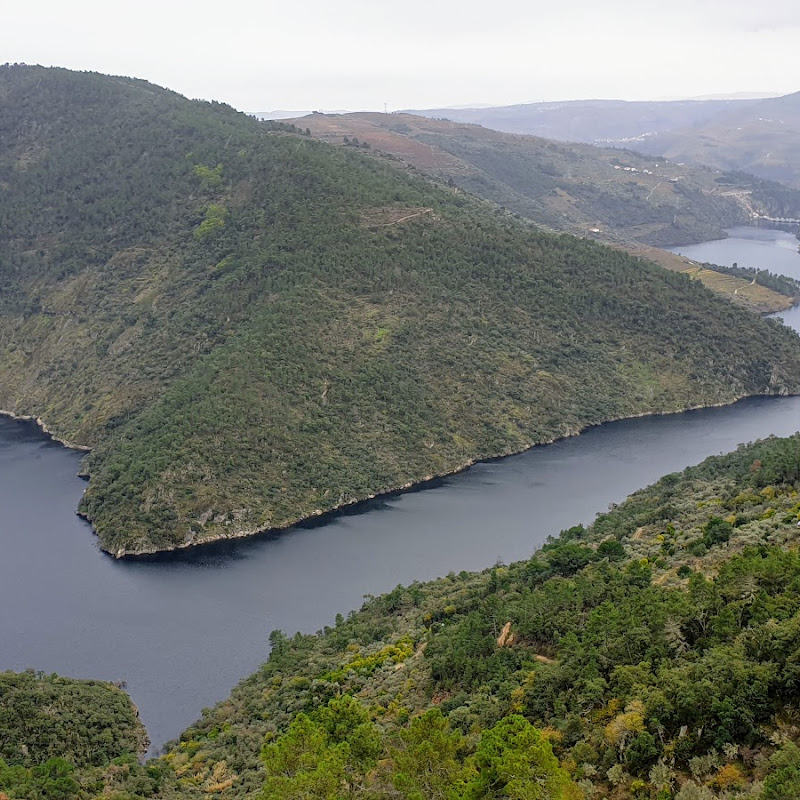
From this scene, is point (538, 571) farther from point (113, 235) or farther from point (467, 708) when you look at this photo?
point (113, 235)

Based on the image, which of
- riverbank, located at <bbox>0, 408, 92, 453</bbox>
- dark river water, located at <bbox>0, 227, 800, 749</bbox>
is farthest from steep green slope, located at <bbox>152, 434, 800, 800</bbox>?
riverbank, located at <bbox>0, 408, 92, 453</bbox>

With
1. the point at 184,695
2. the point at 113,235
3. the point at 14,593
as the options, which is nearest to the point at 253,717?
the point at 184,695

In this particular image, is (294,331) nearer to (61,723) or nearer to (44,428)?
(44,428)

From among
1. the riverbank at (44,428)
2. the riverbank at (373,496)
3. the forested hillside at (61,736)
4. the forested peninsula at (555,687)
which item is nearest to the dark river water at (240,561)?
the riverbank at (373,496)

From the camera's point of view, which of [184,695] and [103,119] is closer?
[184,695]

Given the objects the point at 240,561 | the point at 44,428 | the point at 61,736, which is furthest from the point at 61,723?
the point at 44,428

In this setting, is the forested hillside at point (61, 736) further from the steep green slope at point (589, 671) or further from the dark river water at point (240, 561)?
the steep green slope at point (589, 671)
